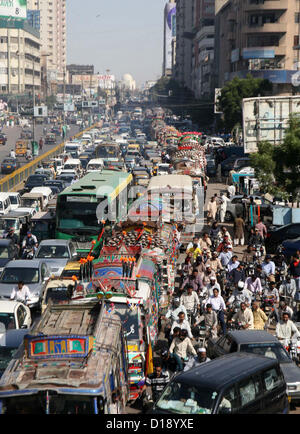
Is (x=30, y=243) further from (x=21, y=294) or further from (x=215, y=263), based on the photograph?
(x=215, y=263)

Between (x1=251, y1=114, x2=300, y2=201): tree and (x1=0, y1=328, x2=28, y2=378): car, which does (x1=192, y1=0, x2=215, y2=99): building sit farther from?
(x1=0, y1=328, x2=28, y2=378): car

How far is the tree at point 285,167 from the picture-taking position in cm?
2548

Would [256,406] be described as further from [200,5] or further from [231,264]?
[200,5]

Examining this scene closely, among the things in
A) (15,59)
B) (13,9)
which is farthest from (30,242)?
(15,59)

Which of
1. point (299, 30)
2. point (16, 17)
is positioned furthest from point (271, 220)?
point (16, 17)

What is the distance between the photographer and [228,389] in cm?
930

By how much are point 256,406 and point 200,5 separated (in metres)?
165

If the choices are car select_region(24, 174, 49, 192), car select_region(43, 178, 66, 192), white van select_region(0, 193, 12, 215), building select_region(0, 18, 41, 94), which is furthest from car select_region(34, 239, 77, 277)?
building select_region(0, 18, 41, 94)

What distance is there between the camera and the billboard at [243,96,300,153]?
110 feet

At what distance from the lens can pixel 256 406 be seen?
977 cm

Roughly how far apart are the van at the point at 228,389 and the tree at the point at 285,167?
1580cm

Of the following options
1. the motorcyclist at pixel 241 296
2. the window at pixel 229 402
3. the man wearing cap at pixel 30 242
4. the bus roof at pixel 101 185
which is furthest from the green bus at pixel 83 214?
Answer: the window at pixel 229 402

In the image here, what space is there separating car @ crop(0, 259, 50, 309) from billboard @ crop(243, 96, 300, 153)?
16615 mm
